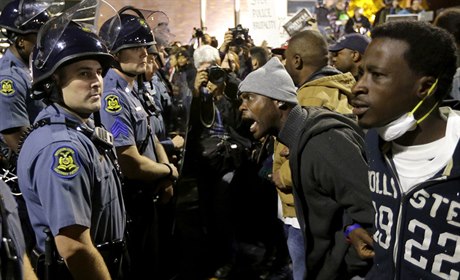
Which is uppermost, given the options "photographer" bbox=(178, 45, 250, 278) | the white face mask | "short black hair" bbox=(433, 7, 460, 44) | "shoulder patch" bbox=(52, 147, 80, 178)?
"short black hair" bbox=(433, 7, 460, 44)

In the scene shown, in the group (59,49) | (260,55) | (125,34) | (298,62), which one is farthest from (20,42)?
(260,55)

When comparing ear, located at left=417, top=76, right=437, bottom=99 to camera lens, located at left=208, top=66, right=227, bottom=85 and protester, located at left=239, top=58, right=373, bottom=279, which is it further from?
camera lens, located at left=208, top=66, right=227, bottom=85

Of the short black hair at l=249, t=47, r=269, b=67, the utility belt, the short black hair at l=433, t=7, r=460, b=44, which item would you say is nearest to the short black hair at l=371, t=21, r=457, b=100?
the utility belt

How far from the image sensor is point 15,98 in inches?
175

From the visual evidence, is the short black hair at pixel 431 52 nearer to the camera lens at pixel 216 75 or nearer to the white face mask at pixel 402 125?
the white face mask at pixel 402 125

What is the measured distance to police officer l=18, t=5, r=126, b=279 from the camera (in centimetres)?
273

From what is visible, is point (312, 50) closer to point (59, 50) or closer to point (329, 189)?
point (329, 189)

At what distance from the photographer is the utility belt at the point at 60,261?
2.82 m

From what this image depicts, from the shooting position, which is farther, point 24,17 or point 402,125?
point 24,17

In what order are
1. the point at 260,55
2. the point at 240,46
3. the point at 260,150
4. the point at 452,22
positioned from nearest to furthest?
the point at 452,22, the point at 260,150, the point at 260,55, the point at 240,46

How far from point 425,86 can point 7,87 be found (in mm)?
3303

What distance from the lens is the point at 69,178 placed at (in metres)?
2.73

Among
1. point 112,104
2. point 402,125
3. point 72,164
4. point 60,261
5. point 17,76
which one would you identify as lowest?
point 60,261

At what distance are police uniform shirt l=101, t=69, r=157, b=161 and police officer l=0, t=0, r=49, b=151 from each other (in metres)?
0.58
